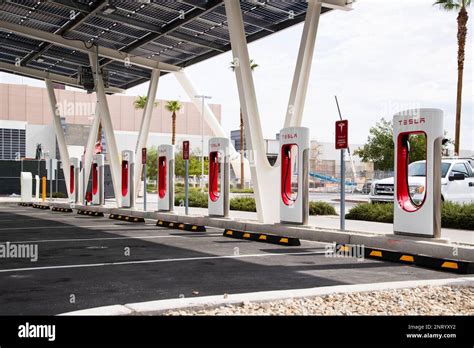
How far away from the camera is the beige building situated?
8456cm

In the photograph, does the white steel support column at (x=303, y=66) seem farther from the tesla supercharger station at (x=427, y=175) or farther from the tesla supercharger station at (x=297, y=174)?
the tesla supercharger station at (x=427, y=175)

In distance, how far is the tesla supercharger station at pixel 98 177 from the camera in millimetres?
23781

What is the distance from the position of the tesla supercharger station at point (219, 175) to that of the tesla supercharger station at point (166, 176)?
2266mm

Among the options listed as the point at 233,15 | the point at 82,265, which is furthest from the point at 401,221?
the point at 233,15

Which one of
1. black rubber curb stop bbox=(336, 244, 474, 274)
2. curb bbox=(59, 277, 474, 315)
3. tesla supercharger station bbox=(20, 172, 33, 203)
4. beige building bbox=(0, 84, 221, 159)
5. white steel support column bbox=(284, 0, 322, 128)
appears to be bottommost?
black rubber curb stop bbox=(336, 244, 474, 274)

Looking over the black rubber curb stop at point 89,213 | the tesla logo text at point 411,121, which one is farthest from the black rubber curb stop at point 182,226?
the tesla logo text at point 411,121

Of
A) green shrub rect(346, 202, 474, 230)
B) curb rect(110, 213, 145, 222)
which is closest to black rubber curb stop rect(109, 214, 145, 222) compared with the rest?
curb rect(110, 213, 145, 222)

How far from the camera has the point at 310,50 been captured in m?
15.6

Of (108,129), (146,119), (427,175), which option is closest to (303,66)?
(427,175)

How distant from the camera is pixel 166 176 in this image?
18.3 metres

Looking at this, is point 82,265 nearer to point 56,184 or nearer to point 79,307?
point 79,307

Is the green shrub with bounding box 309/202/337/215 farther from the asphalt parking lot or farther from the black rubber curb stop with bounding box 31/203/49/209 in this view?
the black rubber curb stop with bounding box 31/203/49/209

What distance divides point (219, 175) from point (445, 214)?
6.43 meters

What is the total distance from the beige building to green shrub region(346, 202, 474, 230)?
2557 inches
